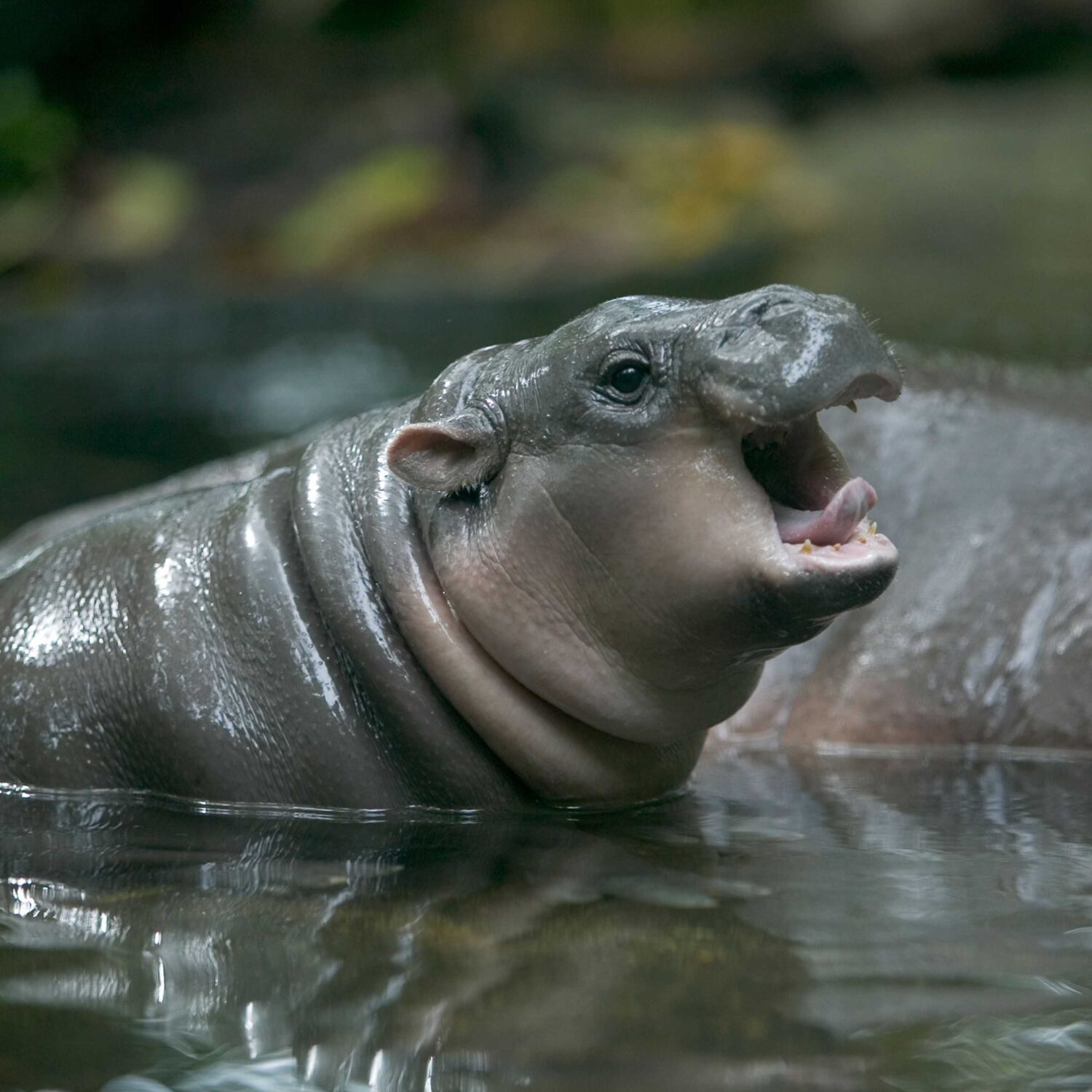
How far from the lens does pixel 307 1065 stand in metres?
2.50

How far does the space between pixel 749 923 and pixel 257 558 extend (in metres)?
1.56

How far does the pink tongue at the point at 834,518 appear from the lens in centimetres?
335

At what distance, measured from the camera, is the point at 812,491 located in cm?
356

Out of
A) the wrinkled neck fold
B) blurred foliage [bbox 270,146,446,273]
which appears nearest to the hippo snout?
the wrinkled neck fold

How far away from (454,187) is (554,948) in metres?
14.7

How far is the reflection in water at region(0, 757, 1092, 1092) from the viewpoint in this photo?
2480 mm

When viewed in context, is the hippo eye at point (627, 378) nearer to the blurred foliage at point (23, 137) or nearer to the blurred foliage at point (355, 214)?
the blurred foliage at point (355, 214)

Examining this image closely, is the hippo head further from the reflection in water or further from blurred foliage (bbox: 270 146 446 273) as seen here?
blurred foliage (bbox: 270 146 446 273)

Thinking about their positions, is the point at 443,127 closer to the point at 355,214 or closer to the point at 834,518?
the point at 355,214

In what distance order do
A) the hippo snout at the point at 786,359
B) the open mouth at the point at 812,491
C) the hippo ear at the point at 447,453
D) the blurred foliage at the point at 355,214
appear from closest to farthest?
the hippo snout at the point at 786,359 → the open mouth at the point at 812,491 → the hippo ear at the point at 447,453 → the blurred foliage at the point at 355,214

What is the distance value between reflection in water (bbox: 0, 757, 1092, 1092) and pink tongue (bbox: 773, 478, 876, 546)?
2.26 feet

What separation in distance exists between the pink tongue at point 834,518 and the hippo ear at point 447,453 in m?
0.67

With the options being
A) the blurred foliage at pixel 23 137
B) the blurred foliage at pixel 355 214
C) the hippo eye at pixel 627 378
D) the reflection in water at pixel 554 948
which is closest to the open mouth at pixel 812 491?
the hippo eye at pixel 627 378

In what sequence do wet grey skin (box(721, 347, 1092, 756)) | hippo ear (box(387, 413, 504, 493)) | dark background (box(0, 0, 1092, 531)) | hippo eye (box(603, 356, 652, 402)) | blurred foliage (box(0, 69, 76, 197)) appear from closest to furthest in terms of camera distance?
hippo eye (box(603, 356, 652, 402))
hippo ear (box(387, 413, 504, 493))
wet grey skin (box(721, 347, 1092, 756))
dark background (box(0, 0, 1092, 531))
blurred foliage (box(0, 69, 76, 197))
